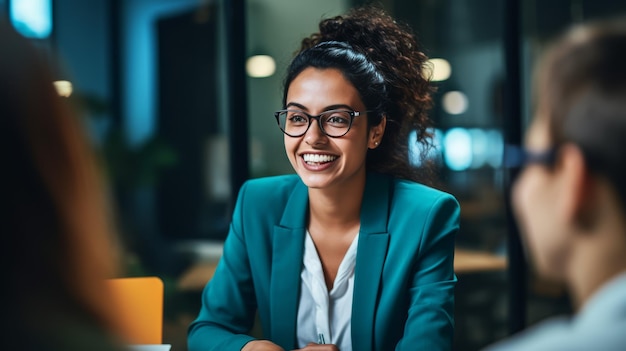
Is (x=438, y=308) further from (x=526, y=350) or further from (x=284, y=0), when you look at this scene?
(x=284, y=0)

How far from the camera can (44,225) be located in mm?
784

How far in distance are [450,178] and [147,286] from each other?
106 inches

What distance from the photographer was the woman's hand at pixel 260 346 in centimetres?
183

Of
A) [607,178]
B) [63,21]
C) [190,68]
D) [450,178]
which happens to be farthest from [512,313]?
[607,178]

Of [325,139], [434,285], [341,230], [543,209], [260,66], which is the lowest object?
[434,285]

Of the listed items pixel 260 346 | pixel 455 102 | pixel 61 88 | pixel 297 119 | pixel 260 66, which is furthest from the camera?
pixel 455 102

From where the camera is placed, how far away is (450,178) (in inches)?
174

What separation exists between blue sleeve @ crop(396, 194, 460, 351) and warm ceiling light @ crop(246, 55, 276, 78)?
6.56 ft

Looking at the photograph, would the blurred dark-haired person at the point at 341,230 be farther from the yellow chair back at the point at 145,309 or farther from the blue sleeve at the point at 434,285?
the yellow chair back at the point at 145,309

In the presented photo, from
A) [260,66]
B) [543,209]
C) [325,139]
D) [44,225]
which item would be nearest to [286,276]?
[325,139]

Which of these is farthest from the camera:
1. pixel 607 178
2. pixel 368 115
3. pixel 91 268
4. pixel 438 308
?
pixel 368 115

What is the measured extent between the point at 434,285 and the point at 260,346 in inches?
20.9

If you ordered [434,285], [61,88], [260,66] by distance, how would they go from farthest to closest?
[260,66], [434,285], [61,88]

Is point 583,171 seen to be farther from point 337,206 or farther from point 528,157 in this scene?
point 337,206
